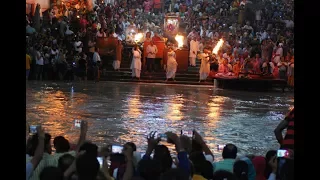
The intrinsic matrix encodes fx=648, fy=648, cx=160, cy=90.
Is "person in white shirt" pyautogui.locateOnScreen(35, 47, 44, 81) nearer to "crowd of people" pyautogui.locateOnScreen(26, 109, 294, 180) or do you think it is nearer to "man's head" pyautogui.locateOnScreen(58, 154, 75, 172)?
"crowd of people" pyautogui.locateOnScreen(26, 109, 294, 180)

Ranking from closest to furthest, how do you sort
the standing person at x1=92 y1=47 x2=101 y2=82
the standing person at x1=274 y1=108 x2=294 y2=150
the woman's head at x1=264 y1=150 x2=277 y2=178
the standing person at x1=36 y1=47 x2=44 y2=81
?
1. the woman's head at x1=264 y1=150 x2=277 y2=178
2. the standing person at x1=274 y1=108 x2=294 y2=150
3. the standing person at x1=36 y1=47 x2=44 y2=81
4. the standing person at x1=92 y1=47 x2=101 y2=82

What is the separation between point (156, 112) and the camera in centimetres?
1653

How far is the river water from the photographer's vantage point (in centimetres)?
1278

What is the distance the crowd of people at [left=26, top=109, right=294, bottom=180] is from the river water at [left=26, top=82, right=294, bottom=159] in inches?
173

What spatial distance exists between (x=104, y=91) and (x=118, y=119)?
7.47 metres

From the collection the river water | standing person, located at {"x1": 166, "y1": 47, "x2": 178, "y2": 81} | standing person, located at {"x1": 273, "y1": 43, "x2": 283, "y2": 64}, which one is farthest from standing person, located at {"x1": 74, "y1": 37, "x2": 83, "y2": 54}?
standing person, located at {"x1": 273, "y1": 43, "x2": 283, "y2": 64}

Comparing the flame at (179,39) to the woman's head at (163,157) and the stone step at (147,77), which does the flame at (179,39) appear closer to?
the stone step at (147,77)

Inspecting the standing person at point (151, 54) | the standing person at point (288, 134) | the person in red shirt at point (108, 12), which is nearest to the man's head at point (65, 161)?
the standing person at point (288, 134)

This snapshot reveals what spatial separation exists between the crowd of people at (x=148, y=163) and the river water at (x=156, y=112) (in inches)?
173

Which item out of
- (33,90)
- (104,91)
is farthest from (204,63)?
(33,90)

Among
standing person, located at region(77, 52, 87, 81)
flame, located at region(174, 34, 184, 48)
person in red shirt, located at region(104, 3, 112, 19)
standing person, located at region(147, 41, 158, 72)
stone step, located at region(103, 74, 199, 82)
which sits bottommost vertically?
stone step, located at region(103, 74, 199, 82)

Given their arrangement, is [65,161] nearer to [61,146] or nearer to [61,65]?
[61,146]

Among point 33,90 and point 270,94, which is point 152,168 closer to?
point 33,90

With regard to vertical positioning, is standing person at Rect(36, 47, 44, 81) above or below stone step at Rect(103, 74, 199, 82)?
above
